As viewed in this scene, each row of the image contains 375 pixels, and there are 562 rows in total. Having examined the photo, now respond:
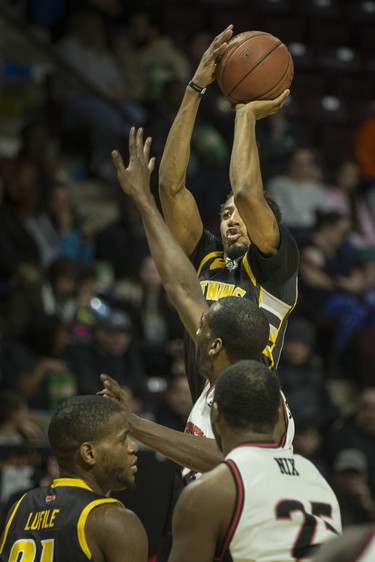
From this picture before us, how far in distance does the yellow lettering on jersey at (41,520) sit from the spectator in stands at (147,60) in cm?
Answer: 826

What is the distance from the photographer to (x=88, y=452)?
14.0 feet

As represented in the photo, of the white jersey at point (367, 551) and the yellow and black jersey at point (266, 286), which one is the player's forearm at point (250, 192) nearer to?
the yellow and black jersey at point (266, 286)

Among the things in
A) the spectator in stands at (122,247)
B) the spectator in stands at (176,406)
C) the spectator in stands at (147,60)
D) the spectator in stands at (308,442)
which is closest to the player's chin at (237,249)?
the spectator in stands at (176,406)

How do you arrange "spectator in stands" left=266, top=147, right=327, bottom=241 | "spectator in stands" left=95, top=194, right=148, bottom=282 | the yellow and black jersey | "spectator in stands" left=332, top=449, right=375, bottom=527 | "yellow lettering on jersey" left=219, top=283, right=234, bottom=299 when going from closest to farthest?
the yellow and black jersey < "yellow lettering on jersey" left=219, top=283, right=234, bottom=299 < "spectator in stands" left=332, top=449, right=375, bottom=527 < "spectator in stands" left=95, top=194, right=148, bottom=282 < "spectator in stands" left=266, top=147, right=327, bottom=241

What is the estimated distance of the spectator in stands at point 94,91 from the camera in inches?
449

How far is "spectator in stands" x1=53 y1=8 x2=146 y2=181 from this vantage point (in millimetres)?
11414

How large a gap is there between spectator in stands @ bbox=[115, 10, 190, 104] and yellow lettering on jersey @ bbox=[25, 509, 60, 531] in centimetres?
826

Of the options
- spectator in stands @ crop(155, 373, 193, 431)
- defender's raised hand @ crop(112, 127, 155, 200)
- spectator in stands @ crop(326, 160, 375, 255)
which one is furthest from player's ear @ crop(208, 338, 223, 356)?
spectator in stands @ crop(326, 160, 375, 255)

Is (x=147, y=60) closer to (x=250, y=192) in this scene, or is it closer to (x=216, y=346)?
(x=250, y=192)

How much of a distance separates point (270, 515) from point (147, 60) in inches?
363

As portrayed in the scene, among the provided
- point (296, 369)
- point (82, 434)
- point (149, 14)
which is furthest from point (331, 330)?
point (82, 434)

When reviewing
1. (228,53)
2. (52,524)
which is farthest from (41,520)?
(228,53)

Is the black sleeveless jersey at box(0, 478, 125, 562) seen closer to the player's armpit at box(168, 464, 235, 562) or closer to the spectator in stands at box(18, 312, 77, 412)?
the player's armpit at box(168, 464, 235, 562)

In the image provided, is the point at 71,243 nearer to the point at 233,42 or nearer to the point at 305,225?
the point at 305,225
